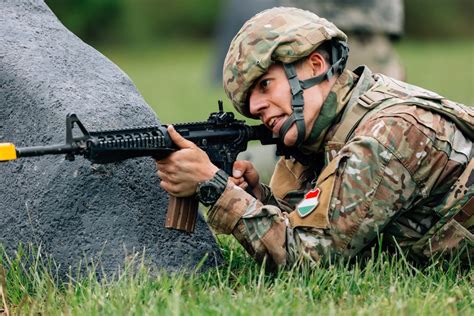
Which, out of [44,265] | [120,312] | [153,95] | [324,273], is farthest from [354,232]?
[153,95]

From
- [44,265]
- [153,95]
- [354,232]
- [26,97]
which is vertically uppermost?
[26,97]

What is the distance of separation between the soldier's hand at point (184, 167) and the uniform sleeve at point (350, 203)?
0.45 ft

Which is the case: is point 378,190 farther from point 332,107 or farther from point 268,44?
point 268,44

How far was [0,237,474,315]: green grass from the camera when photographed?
12.3ft

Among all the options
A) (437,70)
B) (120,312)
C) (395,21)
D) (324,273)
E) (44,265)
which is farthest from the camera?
(437,70)

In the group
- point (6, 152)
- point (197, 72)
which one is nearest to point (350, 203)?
point (6, 152)

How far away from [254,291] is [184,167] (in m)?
0.60

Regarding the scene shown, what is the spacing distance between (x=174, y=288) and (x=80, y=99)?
3.76ft

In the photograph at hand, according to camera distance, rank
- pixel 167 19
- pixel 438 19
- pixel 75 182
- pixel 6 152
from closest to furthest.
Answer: pixel 6 152 → pixel 75 182 → pixel 438 19 → pixel 167 19

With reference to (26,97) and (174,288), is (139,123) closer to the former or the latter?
(26,97)

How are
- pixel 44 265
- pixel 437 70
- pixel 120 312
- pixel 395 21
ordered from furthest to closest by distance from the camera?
pixel 437 70 < pixel 395 21 < pixel 44 265 < pixel 120 312

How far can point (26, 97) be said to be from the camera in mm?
4676

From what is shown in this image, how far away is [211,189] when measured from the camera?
4316 millimetres

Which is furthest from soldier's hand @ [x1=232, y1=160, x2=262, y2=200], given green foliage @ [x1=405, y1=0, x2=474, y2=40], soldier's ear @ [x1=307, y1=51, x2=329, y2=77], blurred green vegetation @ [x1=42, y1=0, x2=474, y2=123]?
green foliage @ [x1=405, y1=0, x2=474, y2=40]
